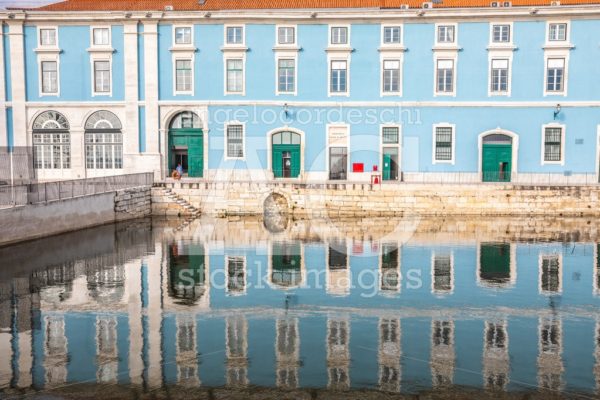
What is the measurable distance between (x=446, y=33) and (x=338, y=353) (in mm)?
26549

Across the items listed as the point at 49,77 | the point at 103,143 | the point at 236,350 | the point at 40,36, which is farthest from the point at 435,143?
the point at 236,350

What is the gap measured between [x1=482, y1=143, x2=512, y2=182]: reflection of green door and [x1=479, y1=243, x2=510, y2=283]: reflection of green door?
37.0 feet

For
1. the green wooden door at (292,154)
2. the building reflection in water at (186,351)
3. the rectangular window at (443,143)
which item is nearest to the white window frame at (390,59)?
the rectangular window at (443,143)

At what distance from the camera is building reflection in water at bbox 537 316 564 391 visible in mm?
10414

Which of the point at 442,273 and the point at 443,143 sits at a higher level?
the point at 443,143

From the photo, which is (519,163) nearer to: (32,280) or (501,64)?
(501,64)

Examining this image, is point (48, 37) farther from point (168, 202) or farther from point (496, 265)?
point (496, 265)

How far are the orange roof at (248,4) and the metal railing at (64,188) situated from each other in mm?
10653

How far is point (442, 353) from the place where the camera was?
11.8m

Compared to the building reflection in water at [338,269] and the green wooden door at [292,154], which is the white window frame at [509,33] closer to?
the green wooden door at [292,154]

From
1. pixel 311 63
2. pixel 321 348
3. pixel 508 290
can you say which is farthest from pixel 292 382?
pixel 311 63

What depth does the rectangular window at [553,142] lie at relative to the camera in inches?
1358

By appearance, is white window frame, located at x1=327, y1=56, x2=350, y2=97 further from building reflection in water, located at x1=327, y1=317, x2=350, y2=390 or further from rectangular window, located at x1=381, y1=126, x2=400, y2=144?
building reflection in water, located at x1=327, y1=317, x2=350, y2=390

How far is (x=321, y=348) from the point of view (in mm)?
12102
